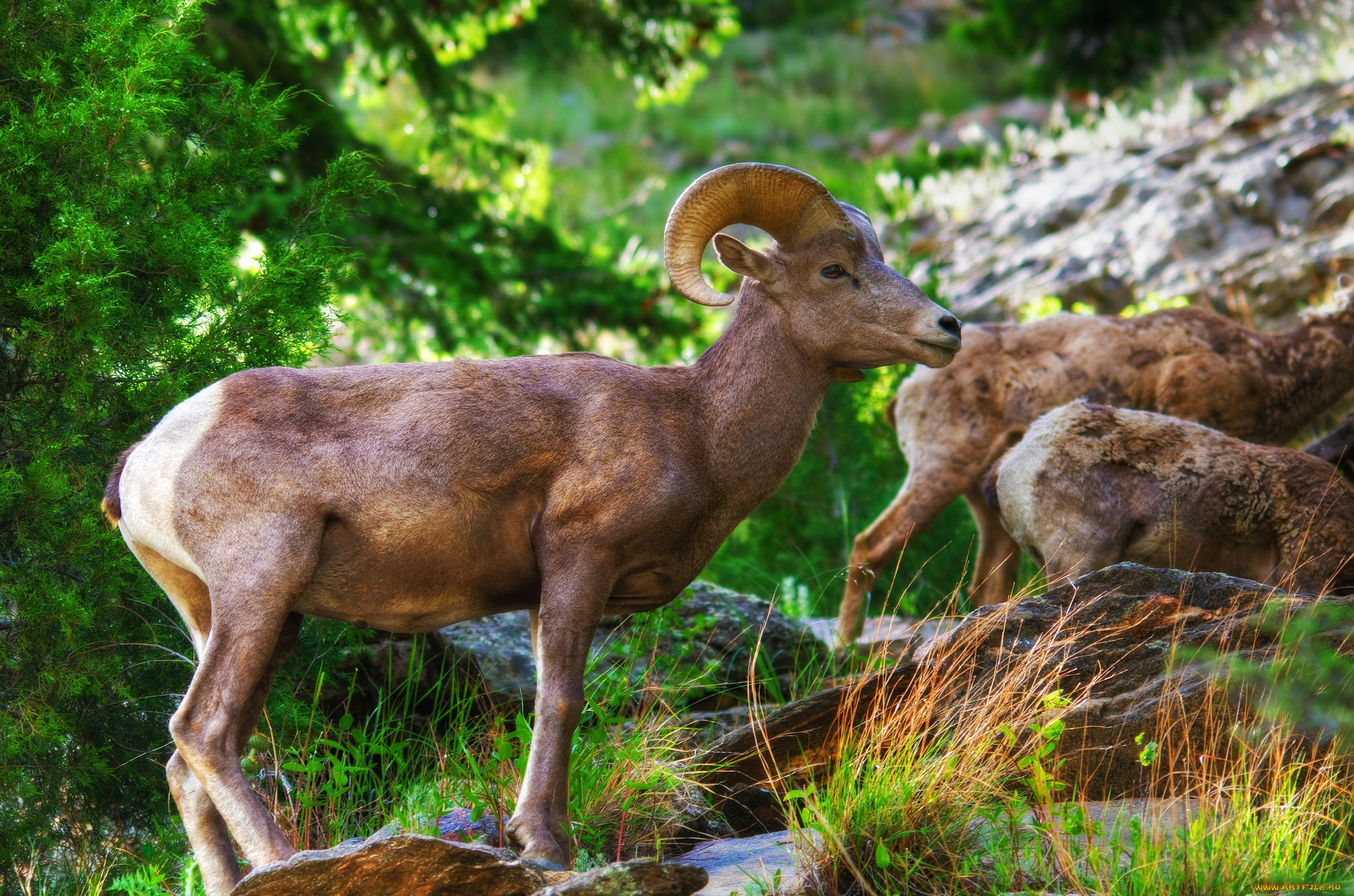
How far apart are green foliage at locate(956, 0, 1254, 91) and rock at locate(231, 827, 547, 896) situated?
1919cm

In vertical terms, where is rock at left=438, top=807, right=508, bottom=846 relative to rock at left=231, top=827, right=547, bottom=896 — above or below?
below

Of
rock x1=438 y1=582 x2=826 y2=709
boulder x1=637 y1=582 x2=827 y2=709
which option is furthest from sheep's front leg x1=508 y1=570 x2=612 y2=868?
boulder x1=637 y1=582 x2=827 y2=709

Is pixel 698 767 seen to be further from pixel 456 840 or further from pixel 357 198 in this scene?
pixel 357 198

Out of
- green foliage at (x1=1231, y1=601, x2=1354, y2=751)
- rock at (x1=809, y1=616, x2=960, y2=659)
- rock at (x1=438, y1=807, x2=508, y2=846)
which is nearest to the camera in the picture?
green foliage at (x1=1231, y1=601, x2=1354, y2=751)

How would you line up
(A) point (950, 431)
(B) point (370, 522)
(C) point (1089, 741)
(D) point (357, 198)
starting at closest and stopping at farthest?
(B) point (370, 522) → (C) point (1089, 741) → (D) point (357, 198) → (A) point (950, 431)

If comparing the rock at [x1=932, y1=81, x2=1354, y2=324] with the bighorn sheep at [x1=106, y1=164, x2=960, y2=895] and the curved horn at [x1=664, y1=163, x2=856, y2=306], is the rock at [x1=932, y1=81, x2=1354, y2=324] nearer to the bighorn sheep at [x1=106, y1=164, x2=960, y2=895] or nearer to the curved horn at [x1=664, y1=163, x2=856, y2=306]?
the curved horn at [x1=664, y1=163, x2=856, y2=306]

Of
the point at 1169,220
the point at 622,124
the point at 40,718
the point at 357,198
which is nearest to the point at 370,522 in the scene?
the point at 40,718

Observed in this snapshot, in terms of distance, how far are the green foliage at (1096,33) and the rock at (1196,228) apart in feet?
13.8

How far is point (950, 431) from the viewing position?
827 centimetres

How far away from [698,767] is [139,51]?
3.78 m

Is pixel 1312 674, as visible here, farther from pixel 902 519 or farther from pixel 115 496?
pixel 115 496

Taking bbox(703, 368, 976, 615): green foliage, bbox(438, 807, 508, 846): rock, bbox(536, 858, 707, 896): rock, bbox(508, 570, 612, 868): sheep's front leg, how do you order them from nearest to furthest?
bbox(536, 858, 707, 896): rock
bbox(508, 570, 612, 868): sheep's front leg
bbox(438, 807, 508, 846): rock
bbox(703, 368, 976, 615): green foliage

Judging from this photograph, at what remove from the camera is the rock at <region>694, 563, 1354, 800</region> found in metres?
5.03

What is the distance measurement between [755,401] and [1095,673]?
6.58 ft
